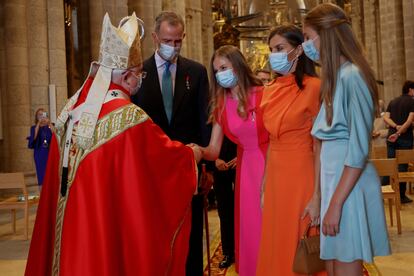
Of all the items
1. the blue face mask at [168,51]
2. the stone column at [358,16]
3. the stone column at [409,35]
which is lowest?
the blue face mask at [168,51]

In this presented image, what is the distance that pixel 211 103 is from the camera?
14.7ft

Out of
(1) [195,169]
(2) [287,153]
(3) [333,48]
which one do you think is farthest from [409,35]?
(3) [333,48]

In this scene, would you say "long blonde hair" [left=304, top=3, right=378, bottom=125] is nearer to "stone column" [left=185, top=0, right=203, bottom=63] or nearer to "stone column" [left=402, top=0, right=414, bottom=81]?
"stone column" [left=402, top=0, right=414, bottom=81]

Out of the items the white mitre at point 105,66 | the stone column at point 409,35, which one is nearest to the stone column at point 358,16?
the stone column at point 409,35

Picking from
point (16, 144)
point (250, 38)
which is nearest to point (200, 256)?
point (16, 144)

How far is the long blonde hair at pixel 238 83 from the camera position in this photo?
434 centimetres

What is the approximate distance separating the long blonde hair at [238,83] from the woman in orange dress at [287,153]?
1.85 ft

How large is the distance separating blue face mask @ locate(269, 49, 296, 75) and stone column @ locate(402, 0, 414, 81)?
1660cm

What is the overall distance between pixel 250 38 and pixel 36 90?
3363 centimetres

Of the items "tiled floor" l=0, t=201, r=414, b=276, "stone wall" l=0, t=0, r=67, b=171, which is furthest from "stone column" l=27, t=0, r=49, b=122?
"tiled floor" l=0, t=201, r=414, b=276

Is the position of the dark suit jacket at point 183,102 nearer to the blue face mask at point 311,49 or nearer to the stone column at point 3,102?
the blue face mask at point 311,49

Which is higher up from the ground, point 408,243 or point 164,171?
point 164,171

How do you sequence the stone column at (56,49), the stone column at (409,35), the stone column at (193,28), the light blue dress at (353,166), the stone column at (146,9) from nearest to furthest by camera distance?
the light blue dress at (353,166) → the stone column at (56,49) → the stone column at (146,9) → the stone column at (409,35) → the stone column at (193,28)

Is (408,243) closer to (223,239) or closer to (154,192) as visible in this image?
(223,239)
